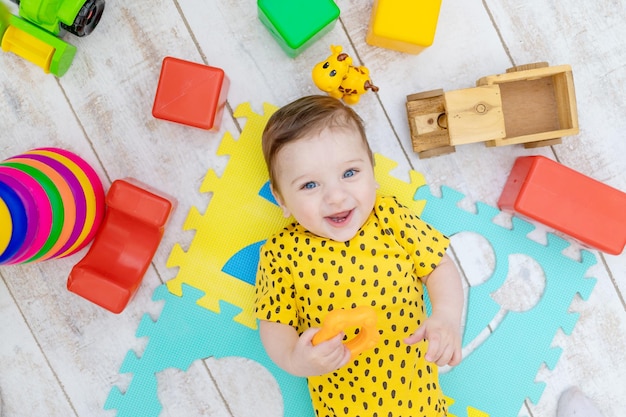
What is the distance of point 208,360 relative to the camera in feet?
3.34

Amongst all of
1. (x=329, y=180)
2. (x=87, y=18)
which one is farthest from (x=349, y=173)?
(x=87, y=18)

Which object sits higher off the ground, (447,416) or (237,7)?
(237,7)

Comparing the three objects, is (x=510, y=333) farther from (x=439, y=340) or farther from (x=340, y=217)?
(x=340, y=217)

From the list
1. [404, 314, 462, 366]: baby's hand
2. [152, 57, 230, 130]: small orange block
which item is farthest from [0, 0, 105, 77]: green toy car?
[404, 314, 462, 366]: baby's hand

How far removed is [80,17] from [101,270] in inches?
18.7

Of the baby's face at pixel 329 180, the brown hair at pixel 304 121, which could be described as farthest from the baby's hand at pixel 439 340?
the brown hair at pixel 304 121

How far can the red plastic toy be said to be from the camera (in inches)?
36.0

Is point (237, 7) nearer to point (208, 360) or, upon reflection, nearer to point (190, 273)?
point (190, 273)

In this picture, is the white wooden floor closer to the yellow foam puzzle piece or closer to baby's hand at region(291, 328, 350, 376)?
the yellow foam puzzle piece

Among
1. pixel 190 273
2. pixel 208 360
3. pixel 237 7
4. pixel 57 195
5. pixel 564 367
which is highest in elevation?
pixel 237 7

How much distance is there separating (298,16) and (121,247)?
1.79 ft

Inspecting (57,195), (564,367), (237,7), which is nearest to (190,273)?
(57,195)

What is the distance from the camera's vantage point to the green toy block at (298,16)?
2.93 ft

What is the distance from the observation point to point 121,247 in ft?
3.14
